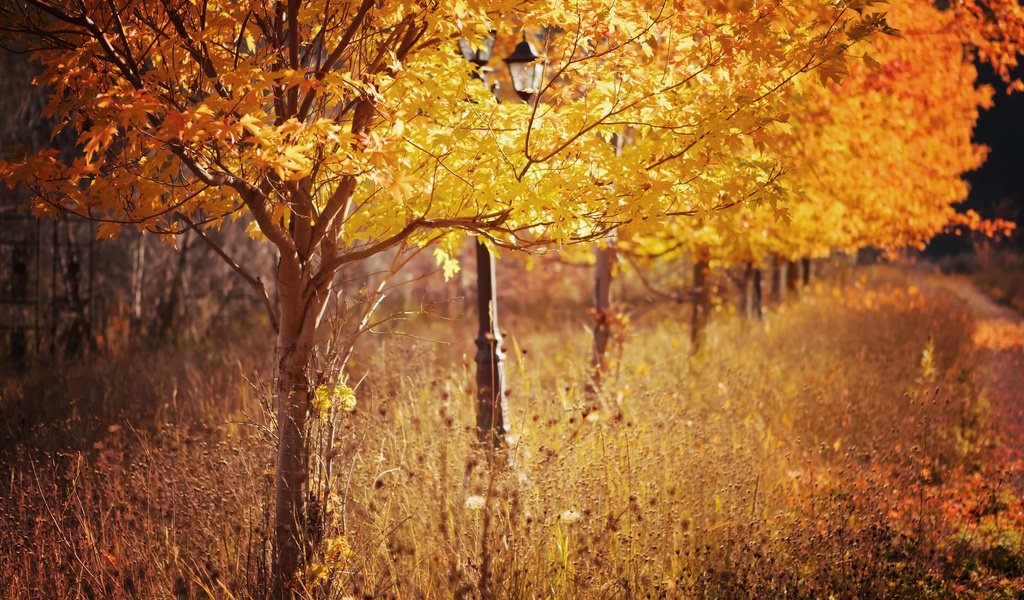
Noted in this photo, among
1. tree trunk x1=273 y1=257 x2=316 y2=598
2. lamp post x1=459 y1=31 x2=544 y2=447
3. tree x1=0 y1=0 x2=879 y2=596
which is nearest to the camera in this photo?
tree x1=0 y1=0 x2=879 y2=596

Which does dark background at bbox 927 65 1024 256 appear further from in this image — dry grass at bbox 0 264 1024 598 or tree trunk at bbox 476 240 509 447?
tree trunk at bbox 476 240 509 447

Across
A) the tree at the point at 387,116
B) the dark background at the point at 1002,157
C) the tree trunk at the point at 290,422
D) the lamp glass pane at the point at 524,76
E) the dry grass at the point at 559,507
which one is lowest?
the dry grass at the point at 559,507

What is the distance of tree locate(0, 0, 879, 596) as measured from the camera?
331 cm

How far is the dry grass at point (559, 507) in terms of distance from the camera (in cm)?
385

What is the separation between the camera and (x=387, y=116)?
10.6 ft

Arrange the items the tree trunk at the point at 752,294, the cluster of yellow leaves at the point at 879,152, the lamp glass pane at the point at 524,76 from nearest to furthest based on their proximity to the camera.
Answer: the lamp glass pane at the point at 524,76 → the cluster of yellow leaves at the point at 879,152 → the tree trunk at the point at 752,294

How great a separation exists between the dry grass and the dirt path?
0.40m

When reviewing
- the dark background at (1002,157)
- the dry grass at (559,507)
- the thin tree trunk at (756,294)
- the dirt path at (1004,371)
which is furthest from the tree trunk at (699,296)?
the dark background at (1002,157)

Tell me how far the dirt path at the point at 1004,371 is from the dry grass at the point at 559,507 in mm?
400

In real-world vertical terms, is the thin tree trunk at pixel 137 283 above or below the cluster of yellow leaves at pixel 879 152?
below

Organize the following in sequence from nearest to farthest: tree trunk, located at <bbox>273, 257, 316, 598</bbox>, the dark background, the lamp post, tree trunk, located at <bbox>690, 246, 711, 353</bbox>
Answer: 1. tree trunk, located at <bbox>273, 257, 316, 598</bbox>
2. the lamp post
3. tree trunk, located at <bbox>690, 246, 711, 353</bbox>
4. the dark background

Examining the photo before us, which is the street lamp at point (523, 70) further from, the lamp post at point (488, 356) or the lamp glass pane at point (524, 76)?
the lamp post at point (488, 356)

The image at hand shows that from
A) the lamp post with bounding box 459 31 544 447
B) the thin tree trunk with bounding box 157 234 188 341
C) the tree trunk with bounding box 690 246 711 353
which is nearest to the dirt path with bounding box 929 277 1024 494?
the tree trunk with bounding box 690 246 711 353

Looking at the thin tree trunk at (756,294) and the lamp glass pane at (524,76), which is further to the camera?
the thin tree trunk at (756,294)
